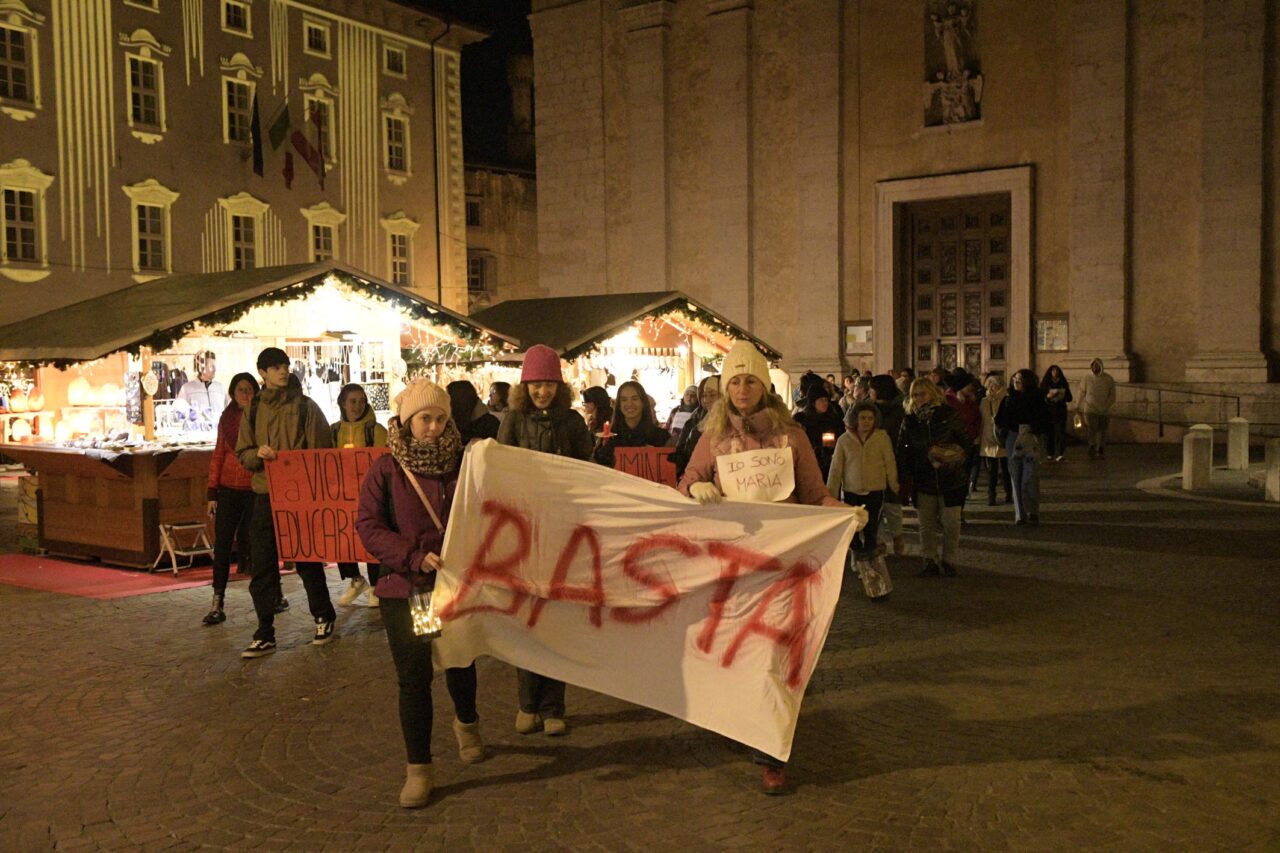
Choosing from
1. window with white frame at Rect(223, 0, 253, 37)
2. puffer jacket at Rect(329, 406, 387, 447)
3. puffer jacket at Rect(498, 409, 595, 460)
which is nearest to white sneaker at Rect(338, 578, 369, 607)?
puffer jacket at Rect(329, 406, 387, 447)

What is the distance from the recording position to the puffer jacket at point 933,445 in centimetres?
1050

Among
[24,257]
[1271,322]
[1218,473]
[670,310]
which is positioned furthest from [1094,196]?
[24,257]

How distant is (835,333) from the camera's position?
28.9 metres

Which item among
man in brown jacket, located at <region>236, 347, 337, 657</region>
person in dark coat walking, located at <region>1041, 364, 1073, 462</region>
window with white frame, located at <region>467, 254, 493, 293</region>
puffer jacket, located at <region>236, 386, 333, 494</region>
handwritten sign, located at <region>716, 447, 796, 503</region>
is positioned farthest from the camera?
window with white frame, located at <region>467, 254, 493, 293</region>

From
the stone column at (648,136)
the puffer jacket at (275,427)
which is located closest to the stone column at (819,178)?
the stone column at (648,136)

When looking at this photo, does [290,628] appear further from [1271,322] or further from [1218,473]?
[1271,322]

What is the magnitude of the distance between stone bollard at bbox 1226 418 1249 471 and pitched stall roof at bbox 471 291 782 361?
7245mm

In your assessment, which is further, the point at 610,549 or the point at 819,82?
the point at 819,82

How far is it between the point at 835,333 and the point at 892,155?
14.0ft

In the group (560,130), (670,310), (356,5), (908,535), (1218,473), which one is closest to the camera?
(908,535)

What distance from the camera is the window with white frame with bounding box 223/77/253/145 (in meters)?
33.2

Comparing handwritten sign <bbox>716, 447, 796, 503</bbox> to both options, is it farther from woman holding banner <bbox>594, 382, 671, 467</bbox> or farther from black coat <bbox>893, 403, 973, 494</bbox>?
black coat <bbox>893, 403, 973, 494</bbox>

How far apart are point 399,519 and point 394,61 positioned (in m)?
35.6

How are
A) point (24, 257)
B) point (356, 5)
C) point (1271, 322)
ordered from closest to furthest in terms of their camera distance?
point (1271, 322) → point (24, 257) → point (356, 5)
